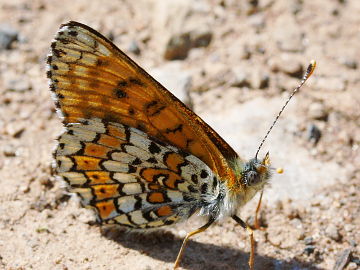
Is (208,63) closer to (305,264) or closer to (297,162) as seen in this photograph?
(297,162)

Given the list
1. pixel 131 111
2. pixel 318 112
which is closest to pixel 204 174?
pixel 131 111

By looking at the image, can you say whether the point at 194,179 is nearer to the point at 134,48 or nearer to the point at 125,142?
the point at 125,142

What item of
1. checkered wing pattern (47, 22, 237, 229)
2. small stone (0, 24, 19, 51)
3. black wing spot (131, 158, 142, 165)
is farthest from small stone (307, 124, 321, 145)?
small stone (0, 24, 19, 51)

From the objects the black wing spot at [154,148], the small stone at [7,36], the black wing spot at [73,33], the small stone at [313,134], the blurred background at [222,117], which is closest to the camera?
the black wing spot at [73,33]

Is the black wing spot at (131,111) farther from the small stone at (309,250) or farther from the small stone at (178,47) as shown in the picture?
the small stone at (178,47)

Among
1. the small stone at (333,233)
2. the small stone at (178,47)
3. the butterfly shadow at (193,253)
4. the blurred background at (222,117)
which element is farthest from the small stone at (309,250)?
the small stone at (178,47)

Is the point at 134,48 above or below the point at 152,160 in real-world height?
above

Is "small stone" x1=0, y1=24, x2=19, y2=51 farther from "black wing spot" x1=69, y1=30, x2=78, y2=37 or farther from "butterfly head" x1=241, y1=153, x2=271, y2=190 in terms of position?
"butterfly head" x1=241, y1=153, x2=271, y2=190
